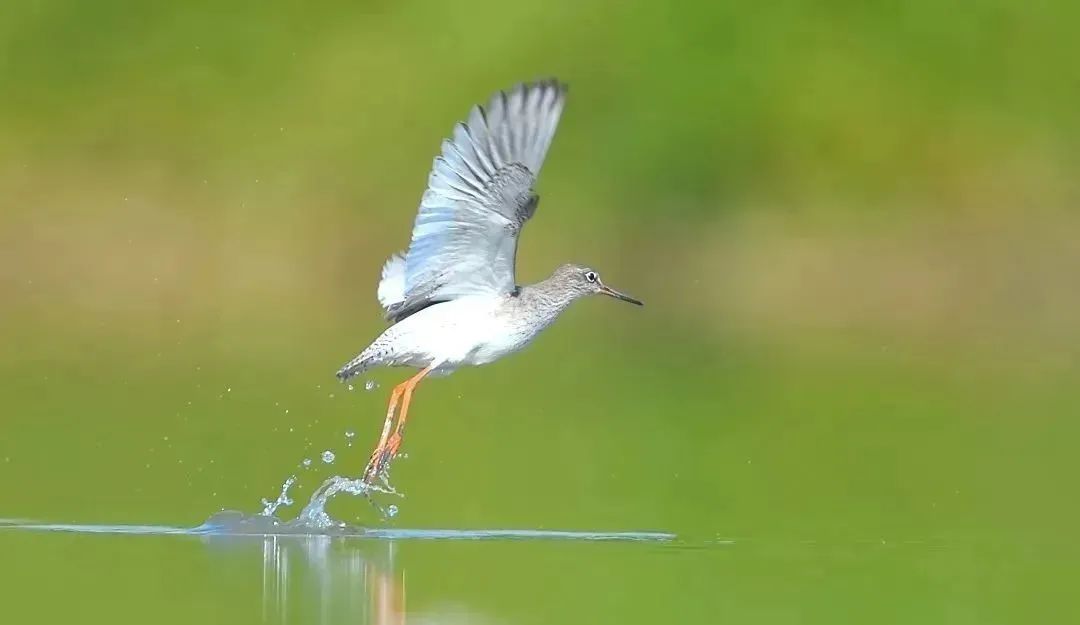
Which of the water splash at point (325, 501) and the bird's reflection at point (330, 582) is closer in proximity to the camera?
the bird's reflection at point (330, 582)

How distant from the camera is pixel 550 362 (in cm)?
2325

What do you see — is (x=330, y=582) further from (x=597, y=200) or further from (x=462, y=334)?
(x=597, y=200)

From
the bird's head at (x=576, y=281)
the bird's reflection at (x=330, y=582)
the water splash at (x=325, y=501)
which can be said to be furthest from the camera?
the bird's head at (x=576, y=281)

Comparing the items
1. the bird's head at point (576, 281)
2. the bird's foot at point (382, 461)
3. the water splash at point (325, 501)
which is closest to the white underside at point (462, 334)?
the bird's head at point (576, 281)

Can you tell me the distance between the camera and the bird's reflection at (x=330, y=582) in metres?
9.81

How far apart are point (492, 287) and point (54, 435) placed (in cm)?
396

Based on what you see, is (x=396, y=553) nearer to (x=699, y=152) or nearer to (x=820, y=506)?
(x=820, y=506)

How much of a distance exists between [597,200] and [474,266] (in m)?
15.2

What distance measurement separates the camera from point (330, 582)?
35.5ft

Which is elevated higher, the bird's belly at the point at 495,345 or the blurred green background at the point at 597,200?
the blurred green background at the point at 597,200

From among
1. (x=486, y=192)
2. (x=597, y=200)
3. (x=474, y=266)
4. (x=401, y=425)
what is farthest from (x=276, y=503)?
(x=597, y=200)

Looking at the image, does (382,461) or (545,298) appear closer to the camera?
(382,461)

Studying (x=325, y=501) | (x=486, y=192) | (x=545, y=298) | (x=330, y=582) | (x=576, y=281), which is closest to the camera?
(x=330, y=582)

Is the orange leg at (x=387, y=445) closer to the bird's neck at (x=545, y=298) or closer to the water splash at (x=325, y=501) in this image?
the water splash at (x=325, y=501)
